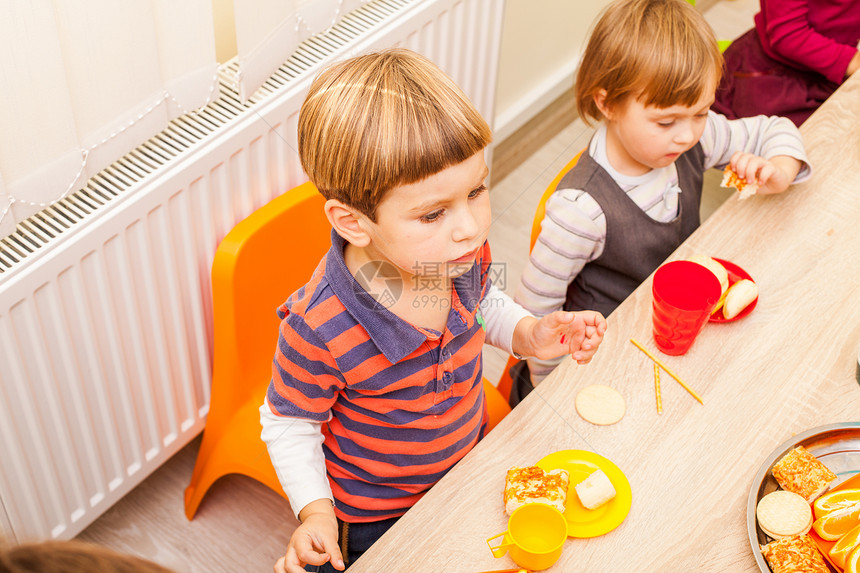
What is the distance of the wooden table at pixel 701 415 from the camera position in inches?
32.0

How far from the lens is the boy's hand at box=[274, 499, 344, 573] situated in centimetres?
84

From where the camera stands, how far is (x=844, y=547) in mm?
785

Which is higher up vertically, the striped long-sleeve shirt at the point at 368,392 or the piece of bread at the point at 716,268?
the piece of bread at the point at 716,268

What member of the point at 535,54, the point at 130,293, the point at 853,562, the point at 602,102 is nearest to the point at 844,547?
the point at 853,562

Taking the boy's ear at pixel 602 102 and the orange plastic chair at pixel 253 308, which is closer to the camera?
the orange plastic chair at pixel 253 308

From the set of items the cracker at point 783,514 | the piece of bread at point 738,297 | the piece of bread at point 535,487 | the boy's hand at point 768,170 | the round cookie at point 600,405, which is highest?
the boy's hand at point 768,170

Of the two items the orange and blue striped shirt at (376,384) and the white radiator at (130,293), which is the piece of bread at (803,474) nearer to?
the orange and blue striped shirt at (376,384)

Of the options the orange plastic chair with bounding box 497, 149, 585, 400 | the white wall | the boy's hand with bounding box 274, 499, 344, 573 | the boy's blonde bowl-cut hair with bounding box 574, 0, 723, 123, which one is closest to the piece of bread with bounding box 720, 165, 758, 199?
the boy's blonde bowl-cut hair with bounding box 574, 0, 723, 123

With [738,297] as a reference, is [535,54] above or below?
below

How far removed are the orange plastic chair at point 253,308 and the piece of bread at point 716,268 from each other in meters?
0.42

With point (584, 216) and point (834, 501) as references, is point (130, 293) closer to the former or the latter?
point (584, 216)

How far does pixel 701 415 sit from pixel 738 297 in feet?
0.58

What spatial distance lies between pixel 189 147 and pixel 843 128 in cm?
106

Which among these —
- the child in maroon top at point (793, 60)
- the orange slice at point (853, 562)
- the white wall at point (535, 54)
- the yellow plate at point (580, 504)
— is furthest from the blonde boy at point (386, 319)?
the white wall at point (535, 54)
